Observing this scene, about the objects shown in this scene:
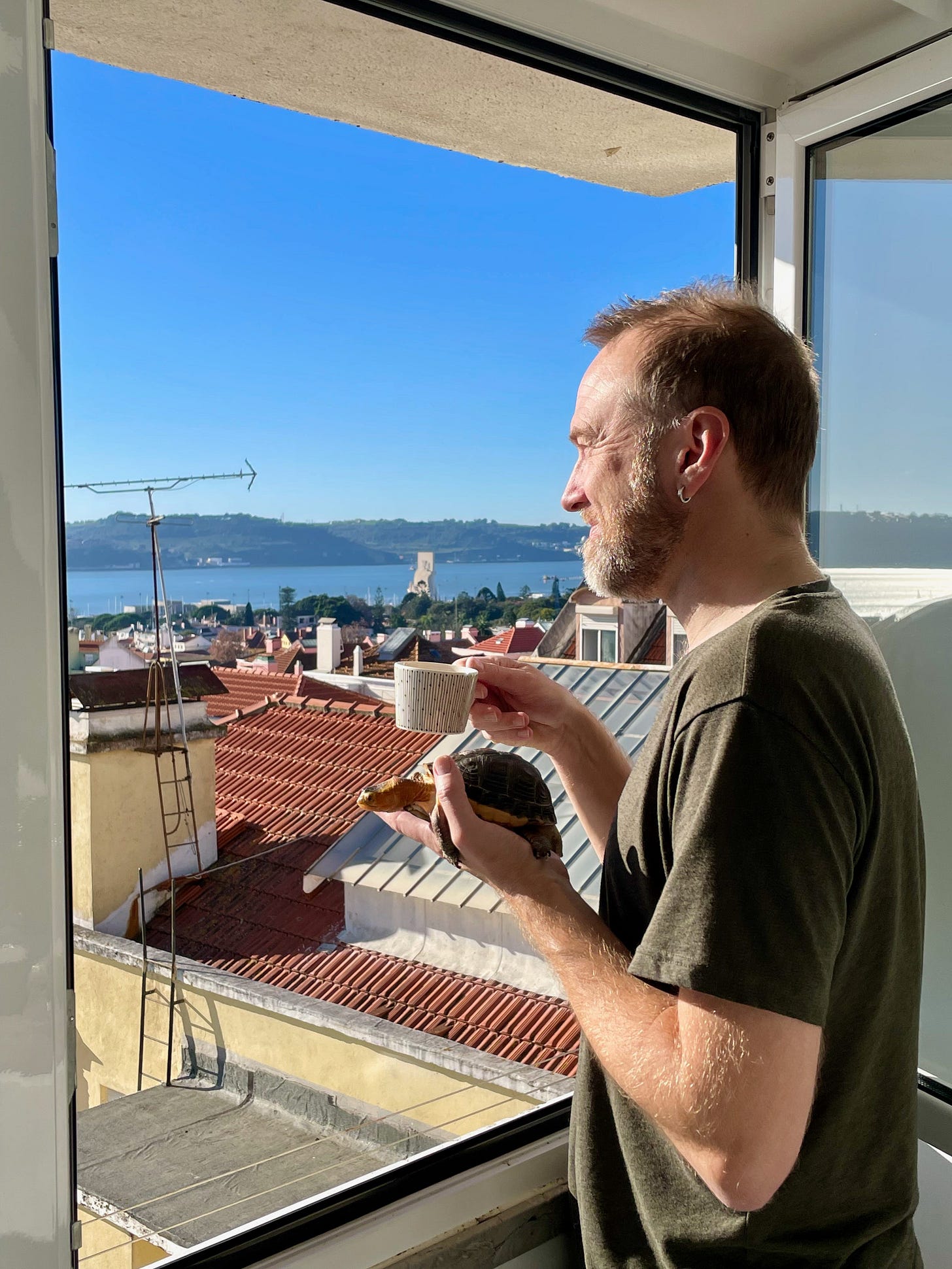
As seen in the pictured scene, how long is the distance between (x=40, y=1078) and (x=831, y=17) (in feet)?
5.36

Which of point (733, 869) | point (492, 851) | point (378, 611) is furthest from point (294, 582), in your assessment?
point (733, 869)

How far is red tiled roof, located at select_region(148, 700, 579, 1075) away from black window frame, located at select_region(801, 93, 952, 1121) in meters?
0.50

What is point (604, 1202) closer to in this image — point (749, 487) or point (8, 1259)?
point (8, 1259)

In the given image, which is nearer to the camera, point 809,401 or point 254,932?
point 809,401

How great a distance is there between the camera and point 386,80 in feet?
4.85

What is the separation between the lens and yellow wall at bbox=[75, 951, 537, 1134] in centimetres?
111

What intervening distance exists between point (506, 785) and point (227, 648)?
14.6 inches

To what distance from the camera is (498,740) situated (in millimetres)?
1304

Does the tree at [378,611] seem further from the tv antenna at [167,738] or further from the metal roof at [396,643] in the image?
the tv antenna at [167,738]

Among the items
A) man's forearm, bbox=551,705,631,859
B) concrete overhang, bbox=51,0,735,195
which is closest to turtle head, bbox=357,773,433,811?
man's forearm, bbox=551,705,631,859

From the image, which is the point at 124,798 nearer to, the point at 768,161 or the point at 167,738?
the point at 167,738

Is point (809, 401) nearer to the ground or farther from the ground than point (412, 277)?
nearer to the ground

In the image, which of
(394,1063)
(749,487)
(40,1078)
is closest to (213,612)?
(40,1078)

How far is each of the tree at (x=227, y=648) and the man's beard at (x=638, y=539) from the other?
0.43 m
